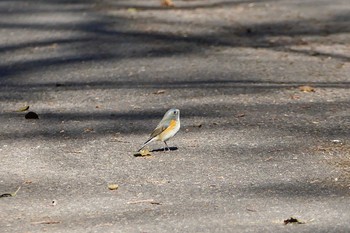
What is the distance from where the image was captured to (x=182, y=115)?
8445 mm

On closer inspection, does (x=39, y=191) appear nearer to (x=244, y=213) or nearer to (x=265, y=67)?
(x=244, y=213)

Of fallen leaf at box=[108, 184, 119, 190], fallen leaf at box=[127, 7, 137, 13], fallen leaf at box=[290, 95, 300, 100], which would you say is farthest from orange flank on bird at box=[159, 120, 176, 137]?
fallen leaf at box=[127, 7, 137, 13]

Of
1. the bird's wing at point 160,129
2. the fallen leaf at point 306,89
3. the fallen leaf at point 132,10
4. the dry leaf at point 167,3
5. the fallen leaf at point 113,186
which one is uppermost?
the bird's wing at point 160,129

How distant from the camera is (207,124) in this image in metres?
8.09

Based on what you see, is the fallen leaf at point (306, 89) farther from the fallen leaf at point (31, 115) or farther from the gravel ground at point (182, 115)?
the fallen leaf at point (31, 115)

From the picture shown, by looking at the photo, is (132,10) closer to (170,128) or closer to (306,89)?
A: (306,89)

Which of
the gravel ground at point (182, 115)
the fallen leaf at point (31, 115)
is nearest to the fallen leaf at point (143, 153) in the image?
the gravel ground at point (182, 115)

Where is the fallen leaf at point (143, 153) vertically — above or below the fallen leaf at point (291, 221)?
below

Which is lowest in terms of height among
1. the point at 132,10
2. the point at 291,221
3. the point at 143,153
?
the point at 132,10

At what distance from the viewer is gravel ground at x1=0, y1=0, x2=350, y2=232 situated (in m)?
5.93

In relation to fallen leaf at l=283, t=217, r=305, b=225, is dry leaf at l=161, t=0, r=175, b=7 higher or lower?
lower

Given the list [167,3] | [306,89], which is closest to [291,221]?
[306,89]

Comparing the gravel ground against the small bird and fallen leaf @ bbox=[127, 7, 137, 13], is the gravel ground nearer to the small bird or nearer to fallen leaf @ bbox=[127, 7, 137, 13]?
fallen leaf @ bbox=[127, 7, 137, 13]

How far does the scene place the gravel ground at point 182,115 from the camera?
19.5 feet
